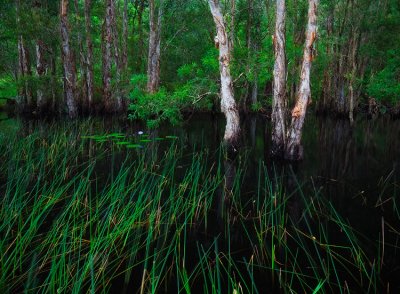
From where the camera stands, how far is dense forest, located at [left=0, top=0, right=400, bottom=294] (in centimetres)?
332

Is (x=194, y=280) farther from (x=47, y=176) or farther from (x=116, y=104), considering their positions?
(x=116, y=104)

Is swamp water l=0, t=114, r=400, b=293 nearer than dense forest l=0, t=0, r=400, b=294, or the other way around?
swamp water l=0, t=114, r=400, b=293

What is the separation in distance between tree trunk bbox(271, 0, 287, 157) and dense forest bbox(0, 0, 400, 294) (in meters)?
0.04

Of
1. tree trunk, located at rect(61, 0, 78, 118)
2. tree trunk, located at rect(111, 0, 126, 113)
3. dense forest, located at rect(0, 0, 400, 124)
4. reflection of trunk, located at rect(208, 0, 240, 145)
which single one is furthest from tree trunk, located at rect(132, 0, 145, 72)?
reflection of trunk, located at rect(208, 0, 240, 145)

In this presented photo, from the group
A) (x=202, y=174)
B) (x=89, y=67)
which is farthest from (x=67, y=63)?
(x=202, y=174)

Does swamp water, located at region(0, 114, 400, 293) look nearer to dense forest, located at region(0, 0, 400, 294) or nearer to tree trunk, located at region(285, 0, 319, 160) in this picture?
dense forest, located at region(0, 0, 400, 294)

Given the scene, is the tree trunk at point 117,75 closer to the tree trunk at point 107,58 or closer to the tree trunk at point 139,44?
the tree trunk at point 107,58

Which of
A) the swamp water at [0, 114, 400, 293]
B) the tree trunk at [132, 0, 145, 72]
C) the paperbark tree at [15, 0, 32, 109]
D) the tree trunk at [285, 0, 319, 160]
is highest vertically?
the tree trunk at [132, 0, 145, 72]

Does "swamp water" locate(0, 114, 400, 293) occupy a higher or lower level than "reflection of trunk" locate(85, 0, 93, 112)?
lower

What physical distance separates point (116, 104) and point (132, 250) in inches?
750

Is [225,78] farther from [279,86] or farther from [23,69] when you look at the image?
[23,69]

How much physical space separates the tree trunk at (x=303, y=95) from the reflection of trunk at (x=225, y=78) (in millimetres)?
2153

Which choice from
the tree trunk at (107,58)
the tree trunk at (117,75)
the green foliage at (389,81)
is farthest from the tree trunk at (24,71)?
the green foliage at (389,81)

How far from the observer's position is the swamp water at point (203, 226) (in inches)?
124
